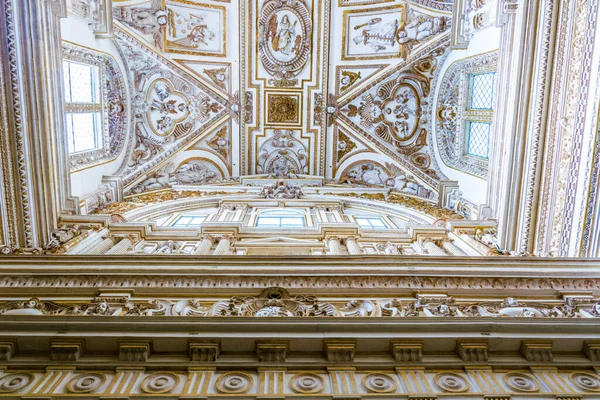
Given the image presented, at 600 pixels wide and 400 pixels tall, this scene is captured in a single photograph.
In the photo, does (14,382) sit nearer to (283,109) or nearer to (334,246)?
(334,246)

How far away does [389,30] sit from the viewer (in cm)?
1346

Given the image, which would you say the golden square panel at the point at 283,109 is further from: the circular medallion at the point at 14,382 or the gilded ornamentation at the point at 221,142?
the circular medallion at the point at 14,382

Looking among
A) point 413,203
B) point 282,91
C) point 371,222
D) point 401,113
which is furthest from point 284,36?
point 371,222

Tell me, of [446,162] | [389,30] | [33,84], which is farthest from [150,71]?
[446,162]

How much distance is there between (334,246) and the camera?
8.80 metres

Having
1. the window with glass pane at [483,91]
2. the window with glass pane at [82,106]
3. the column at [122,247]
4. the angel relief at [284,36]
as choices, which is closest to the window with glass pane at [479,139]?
the window with glass pane at [483,91]

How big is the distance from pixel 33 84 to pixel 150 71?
571cm

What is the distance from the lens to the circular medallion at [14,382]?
4134 mm

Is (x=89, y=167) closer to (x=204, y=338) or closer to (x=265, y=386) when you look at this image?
(x=204, y=338)

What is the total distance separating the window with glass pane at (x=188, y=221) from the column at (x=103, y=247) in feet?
6.58

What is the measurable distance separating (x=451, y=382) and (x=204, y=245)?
228 inches

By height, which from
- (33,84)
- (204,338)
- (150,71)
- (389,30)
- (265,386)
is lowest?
(265,386)

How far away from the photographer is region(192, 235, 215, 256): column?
8.39 meters

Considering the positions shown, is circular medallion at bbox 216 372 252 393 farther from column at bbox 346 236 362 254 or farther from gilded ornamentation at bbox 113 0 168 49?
gilded ornamentation at bbox 113 0 168 49
